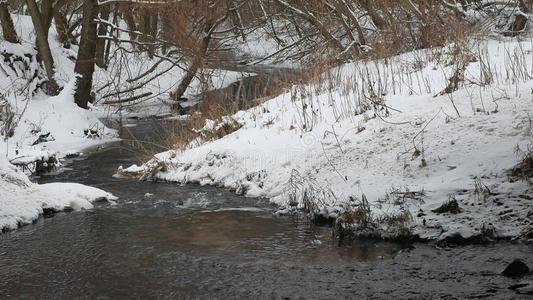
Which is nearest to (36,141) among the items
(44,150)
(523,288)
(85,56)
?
(44,150)

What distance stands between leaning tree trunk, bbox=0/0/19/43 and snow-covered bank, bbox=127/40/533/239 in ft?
32.9

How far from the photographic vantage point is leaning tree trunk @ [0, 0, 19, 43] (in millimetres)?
17938

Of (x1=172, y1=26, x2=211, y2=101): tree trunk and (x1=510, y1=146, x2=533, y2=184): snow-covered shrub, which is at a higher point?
(x1=172, y1=26, x2=211, y2=101): tree trunk

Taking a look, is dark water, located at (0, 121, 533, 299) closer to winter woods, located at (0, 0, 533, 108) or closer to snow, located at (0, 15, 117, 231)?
snow, located at (0, 15, 117, 231)

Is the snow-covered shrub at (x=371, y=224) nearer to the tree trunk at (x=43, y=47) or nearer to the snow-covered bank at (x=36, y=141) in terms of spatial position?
the snow-covered bank at (x=36, y=141)

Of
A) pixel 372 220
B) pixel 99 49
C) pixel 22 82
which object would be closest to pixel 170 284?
pixel 372 220

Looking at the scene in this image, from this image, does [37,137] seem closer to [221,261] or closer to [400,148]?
[400,148]

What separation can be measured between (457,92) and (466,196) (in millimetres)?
2562

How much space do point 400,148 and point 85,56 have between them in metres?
11.3

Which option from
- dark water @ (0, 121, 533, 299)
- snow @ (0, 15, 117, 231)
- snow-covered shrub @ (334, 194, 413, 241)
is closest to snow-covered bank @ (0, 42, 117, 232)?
snow @ (0, 15, 117, 231)

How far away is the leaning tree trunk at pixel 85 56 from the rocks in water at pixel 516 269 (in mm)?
13558

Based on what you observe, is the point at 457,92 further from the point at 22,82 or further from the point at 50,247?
the point at 22,82

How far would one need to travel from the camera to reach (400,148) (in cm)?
746

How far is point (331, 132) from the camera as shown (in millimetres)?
8648
